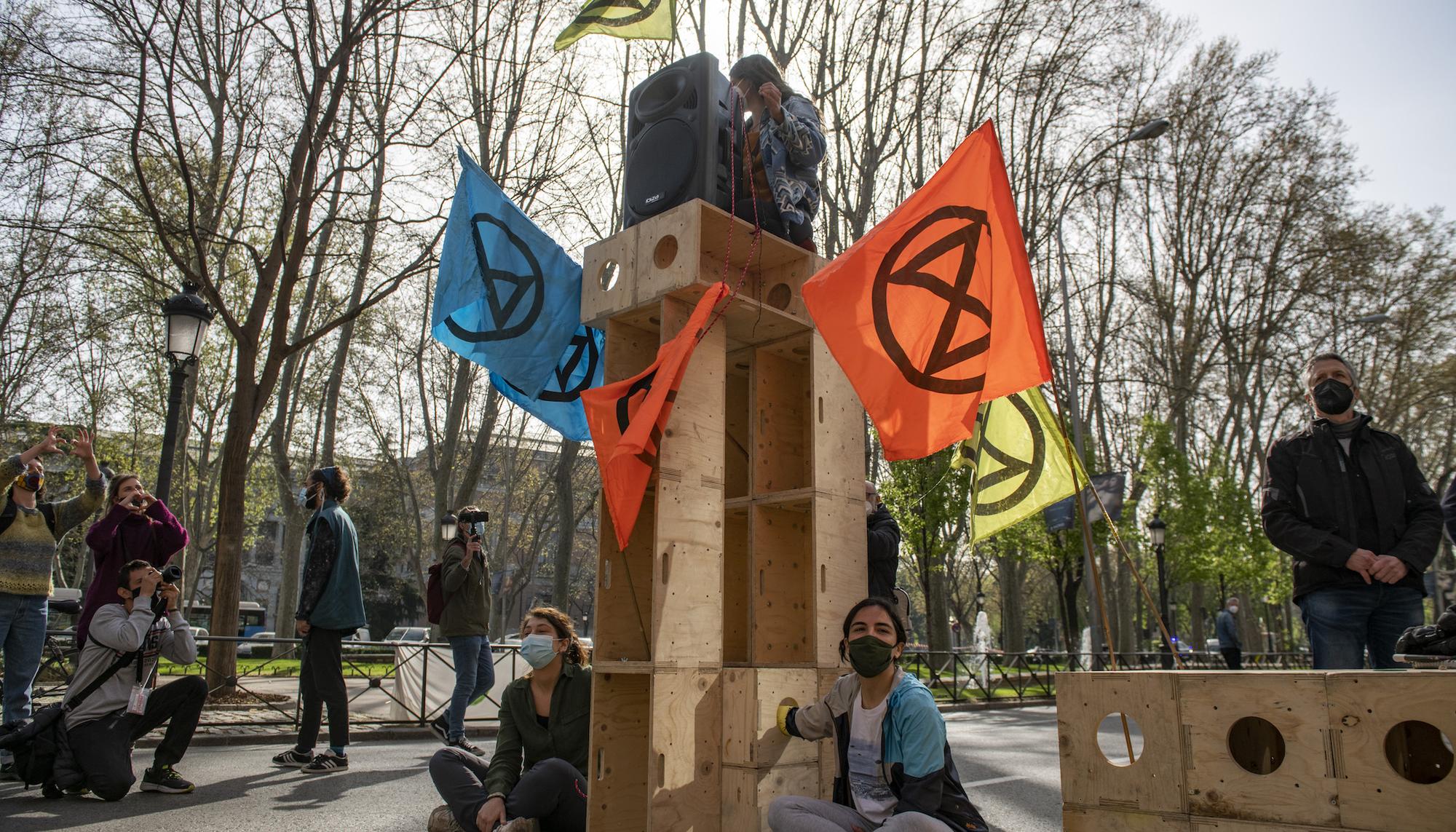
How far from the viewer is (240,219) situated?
1802 centimetres

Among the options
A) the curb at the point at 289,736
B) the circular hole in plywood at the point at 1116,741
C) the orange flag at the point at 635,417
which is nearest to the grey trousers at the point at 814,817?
the orange flag at the point at 635,417

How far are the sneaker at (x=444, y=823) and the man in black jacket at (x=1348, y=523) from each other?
392cm

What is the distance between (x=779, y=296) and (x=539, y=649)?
231 cm

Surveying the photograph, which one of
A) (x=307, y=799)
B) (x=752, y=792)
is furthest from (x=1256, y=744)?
(x=307, y=799)

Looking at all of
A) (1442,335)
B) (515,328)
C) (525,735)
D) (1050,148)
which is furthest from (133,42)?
(1442,335)

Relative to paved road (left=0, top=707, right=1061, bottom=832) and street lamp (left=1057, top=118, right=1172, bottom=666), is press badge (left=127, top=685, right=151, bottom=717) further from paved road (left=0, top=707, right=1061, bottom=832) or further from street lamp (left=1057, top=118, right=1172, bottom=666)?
street lamp (left=1057, top=118, right=1172, bottom=666)

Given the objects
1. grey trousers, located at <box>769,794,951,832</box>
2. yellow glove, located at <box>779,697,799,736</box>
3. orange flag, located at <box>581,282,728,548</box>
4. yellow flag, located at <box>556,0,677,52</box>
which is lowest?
grey trousers, located at <box>769,794,951,832</box>

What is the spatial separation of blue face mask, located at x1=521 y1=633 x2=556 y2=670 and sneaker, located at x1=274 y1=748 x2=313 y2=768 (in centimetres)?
315

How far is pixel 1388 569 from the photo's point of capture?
3984 millimetres

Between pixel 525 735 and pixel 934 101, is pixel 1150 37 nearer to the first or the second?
pixel 934 101

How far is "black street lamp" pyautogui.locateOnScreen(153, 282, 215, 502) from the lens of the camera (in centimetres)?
870

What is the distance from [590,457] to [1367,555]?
31666mm

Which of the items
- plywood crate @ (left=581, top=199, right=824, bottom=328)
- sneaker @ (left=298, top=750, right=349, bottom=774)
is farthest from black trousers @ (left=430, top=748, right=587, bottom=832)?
sneaker @ (left=298, top=750, right=349, bottom=774)

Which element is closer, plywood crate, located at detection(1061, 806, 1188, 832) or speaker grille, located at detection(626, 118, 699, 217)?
plywood crate, located at detection(1061, 806, 1188, 832)
